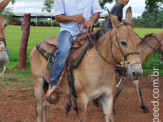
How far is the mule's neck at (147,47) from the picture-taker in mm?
8148

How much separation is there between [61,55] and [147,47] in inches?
134

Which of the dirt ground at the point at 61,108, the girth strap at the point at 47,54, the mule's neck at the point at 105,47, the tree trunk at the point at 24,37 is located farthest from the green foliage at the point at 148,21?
the mule's neck at the point at 105,47

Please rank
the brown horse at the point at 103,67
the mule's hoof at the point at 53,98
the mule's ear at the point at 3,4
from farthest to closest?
the mule's hoof at the point at 53,98
the mule's ear at the point at 3,4
the brown horse at the point at 103,67

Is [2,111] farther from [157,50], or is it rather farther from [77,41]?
[157,50]

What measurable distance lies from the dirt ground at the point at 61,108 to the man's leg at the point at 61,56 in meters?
1.80

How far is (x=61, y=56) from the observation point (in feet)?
17.7

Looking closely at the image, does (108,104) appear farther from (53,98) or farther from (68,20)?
(68,20)

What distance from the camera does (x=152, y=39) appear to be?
27.2ft

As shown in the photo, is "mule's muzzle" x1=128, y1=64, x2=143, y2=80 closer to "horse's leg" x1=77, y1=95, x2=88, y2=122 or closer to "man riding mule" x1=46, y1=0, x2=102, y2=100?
"horse's leg" x1=77, y1=95, x2=88, y2=122

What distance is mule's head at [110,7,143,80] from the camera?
443 centimetres

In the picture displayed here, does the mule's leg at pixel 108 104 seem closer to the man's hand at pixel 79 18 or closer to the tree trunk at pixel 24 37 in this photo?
the man's hand at pixel 79 18

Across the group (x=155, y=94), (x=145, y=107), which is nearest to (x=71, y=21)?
(x=145, y=107)

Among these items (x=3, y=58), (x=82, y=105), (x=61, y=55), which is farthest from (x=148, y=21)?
(x=3, y=58)

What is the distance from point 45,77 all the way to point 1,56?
1817mm
